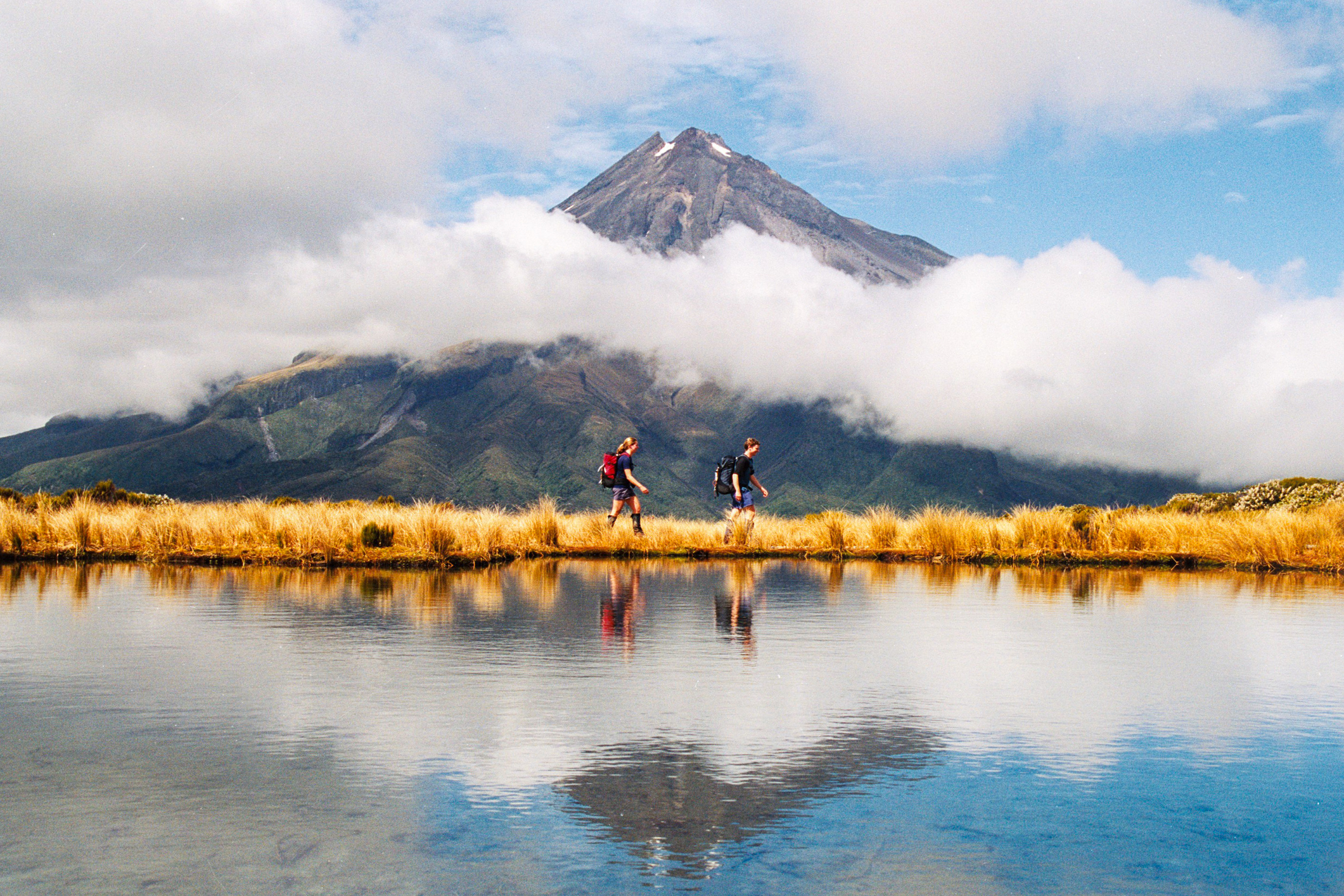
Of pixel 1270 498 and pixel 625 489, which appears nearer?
pixel 625 489

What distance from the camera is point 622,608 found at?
13.1 m

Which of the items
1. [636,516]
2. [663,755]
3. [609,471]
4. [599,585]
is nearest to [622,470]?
[609,471]

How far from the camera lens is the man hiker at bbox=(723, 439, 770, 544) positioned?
23.3 metres

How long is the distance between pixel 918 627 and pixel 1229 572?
11.8m

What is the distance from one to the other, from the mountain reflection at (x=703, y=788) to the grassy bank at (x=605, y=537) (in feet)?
46.1

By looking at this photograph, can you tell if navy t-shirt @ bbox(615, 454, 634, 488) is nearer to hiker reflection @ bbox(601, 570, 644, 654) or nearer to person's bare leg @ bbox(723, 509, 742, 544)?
person's bare leg @ bbox(723, 509, 742, 544)

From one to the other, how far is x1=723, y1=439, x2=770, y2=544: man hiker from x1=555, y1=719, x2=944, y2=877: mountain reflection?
16.5m

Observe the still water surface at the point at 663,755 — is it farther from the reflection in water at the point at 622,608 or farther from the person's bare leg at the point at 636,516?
the person's bare leg at the point at 636,516

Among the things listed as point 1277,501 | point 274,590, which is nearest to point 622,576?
point 274,590

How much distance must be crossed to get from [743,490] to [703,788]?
1812 centimetres

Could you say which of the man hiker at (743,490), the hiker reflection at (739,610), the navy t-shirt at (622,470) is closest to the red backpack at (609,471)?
the navy t-shirt at (622,470)

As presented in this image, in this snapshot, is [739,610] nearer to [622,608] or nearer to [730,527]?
[622,608]

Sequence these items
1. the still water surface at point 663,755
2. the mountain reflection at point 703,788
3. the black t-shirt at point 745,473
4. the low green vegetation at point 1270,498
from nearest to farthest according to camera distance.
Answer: the still water surface at point 663,755, the mountain reflection at point 703,788, the black t-shirt at point 745,473, the low green vegetation at point 1270,498

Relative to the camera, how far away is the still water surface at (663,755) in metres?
4.64
